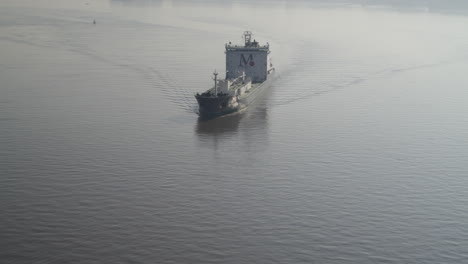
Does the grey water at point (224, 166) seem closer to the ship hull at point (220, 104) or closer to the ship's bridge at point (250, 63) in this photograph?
the ship hull at point (220, 104)

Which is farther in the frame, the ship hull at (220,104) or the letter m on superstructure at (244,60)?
the letter m on superstructure at (244,60)

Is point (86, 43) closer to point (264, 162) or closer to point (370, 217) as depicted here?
point (264, 162)

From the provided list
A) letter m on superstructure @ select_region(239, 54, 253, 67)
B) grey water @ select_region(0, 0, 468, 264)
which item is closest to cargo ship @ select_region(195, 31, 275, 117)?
letter m on superstructure @ select_region(239, 54, 253, 67)

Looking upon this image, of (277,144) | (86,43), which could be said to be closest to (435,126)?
(277,144)

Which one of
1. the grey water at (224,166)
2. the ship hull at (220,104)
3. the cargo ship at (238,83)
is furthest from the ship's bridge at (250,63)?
the ship hull at (220,104)

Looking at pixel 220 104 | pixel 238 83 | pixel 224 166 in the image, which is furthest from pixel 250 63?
pixel 224 166
